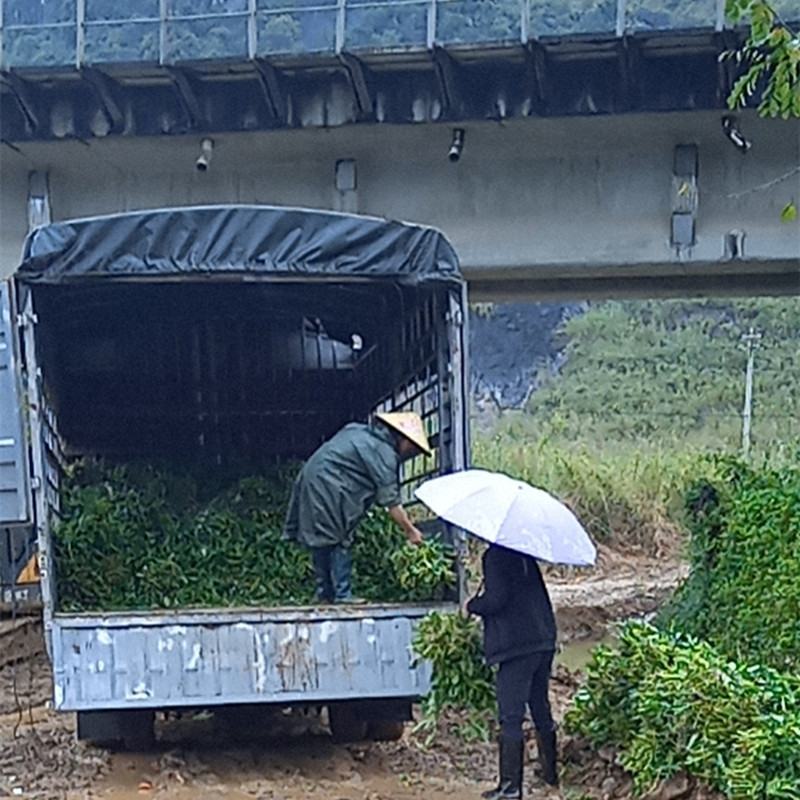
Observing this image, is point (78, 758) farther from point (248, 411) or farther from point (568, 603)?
point (568, 603)

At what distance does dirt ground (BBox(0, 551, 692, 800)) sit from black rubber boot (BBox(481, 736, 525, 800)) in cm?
25

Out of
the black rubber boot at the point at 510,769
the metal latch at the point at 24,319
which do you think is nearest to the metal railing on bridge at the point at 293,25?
the metal latch at the point at 24,319

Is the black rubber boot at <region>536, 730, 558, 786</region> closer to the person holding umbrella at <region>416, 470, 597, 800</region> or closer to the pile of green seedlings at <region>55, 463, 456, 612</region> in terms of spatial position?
the person holding umbrella at <region>416, 470, 597, 800</region>

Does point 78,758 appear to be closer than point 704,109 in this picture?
Yes

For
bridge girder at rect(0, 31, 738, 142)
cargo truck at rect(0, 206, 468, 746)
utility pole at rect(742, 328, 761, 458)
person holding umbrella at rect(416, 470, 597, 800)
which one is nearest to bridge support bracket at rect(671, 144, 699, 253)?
bridge girder at rect(0, 31, 738, 142)

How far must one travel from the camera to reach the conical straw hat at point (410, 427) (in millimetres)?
7504

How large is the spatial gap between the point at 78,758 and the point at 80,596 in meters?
0.93

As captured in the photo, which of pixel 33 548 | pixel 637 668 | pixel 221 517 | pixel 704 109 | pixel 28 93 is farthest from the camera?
pixel 28 93

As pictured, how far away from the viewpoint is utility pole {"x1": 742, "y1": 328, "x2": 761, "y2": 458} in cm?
2927

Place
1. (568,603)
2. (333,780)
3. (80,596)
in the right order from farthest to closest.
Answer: (568,603) < (80,596) < (333,780)

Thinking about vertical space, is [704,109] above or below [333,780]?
above

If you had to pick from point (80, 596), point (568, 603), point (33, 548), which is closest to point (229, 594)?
point (80, 596)

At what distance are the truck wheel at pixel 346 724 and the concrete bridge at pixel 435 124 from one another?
21.7ft

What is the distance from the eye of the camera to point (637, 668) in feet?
20.7
